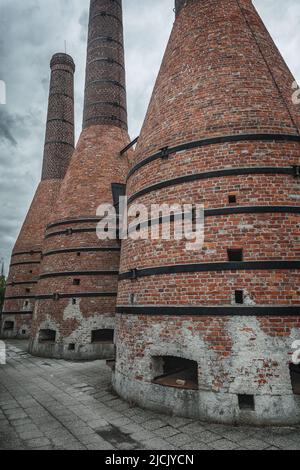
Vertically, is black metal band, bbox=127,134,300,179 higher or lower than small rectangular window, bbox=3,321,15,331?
higher

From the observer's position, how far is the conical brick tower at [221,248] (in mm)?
4660

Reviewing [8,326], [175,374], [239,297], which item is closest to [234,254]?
[239,297]

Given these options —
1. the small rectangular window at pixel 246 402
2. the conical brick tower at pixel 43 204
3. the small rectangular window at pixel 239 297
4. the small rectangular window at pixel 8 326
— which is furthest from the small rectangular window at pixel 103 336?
the small rectangular window at pixel 8 326

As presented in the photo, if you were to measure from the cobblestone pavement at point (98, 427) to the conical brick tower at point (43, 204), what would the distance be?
1008 cm

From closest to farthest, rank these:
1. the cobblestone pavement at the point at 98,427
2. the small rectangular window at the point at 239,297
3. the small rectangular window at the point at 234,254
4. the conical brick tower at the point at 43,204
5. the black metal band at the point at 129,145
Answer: the cobblestone pavement at the point at 98,427 → the small rectangular window at the point at 239,297 → the small rectangular window at the point at 234,254 → the black metal band at the point at 129,145 → the conical brick tower at the point at 43,204

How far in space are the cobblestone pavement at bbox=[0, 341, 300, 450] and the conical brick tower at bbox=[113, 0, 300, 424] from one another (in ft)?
0.94

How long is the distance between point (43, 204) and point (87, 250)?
7.60m

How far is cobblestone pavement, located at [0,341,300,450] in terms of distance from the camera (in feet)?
13.1

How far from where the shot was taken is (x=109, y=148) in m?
12.8

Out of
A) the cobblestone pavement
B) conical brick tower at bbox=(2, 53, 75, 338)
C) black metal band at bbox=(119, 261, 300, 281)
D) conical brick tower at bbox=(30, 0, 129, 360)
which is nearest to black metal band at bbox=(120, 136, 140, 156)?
conical brick tower at bbox=(30, 0, 129, 360)

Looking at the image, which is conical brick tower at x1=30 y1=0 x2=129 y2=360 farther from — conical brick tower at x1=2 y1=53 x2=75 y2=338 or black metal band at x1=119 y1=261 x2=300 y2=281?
black metal band at x1=119 y1=261 x2=300 y2=281

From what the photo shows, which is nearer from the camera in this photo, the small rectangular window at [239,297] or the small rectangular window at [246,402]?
the small rectangular window at [246,402]

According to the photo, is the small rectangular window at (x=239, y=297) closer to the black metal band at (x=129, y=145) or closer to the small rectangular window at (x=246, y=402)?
the small rectangular window at (x=246, y=402)

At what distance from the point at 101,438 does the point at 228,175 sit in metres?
4.67
